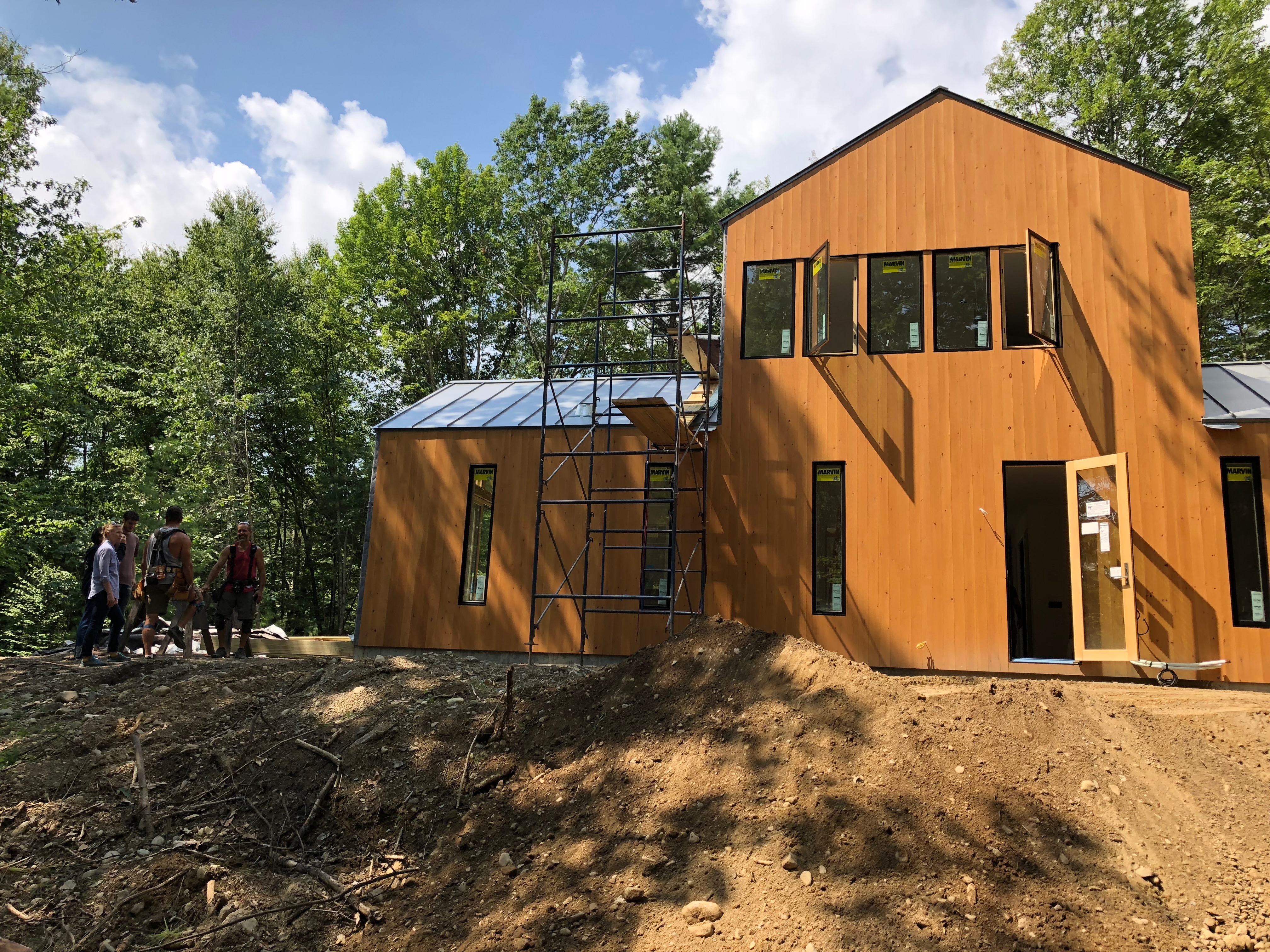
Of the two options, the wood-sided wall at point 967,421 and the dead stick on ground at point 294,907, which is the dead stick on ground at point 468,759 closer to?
the dead stick on ground at point 294,907

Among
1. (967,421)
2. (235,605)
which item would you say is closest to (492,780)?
(235,605)

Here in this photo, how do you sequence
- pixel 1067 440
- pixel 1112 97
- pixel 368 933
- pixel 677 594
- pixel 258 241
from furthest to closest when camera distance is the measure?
pixel 258 241
pixel 1112 97
pixel 677 594
pixel 1067 440
pixel 368 933

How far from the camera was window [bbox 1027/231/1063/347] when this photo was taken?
875cm

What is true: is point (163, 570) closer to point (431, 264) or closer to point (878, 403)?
point (878, 403)

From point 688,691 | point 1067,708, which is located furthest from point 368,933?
point 1067,708

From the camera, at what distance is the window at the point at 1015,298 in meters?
9.38

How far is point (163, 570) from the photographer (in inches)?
362

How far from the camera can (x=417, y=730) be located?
636 cm

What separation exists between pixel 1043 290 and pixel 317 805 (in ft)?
28.9

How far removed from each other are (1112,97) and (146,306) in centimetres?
2710

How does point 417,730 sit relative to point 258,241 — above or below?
below

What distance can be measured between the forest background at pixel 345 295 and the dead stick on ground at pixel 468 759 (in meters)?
9.48

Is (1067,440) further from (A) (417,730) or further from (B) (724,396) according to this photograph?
(A) (417,730)

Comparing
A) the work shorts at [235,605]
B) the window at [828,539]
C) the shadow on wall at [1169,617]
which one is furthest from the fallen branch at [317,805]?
the shadow on wall at [1169,617]
